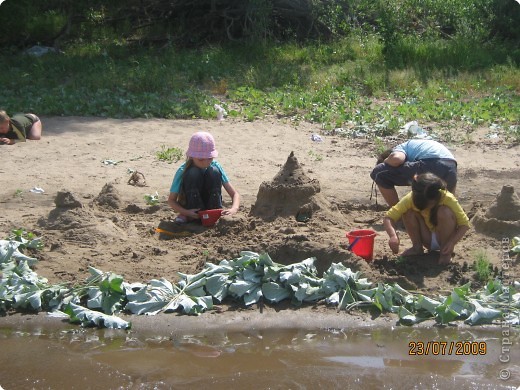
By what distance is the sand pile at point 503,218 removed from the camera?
649cm

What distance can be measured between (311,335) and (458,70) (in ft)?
28.8

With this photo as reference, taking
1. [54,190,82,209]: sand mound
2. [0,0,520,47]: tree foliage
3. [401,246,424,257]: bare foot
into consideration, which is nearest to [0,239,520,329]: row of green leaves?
[401,246,424,257]: bare foot

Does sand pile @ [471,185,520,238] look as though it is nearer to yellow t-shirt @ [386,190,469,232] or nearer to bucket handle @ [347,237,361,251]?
yellow t-shirt @ [386,190,469,232]

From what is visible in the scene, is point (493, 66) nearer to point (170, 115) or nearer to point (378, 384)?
point (170, 115)

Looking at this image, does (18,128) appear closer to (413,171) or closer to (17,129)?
(17,129)

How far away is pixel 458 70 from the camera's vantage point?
1312 centimetres

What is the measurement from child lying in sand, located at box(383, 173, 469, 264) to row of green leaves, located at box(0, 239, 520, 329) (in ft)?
1.56

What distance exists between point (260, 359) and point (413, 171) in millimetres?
2522

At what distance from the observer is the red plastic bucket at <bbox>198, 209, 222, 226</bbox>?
22.8 ft

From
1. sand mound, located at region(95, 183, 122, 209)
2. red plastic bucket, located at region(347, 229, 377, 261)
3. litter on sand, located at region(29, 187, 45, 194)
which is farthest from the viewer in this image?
litter on sand, located at region(29, 187, 45, 194)

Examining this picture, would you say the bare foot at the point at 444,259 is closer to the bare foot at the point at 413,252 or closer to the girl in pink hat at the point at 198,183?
the bare foot at the point at 413,252

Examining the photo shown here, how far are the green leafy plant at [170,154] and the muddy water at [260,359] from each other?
377cm
